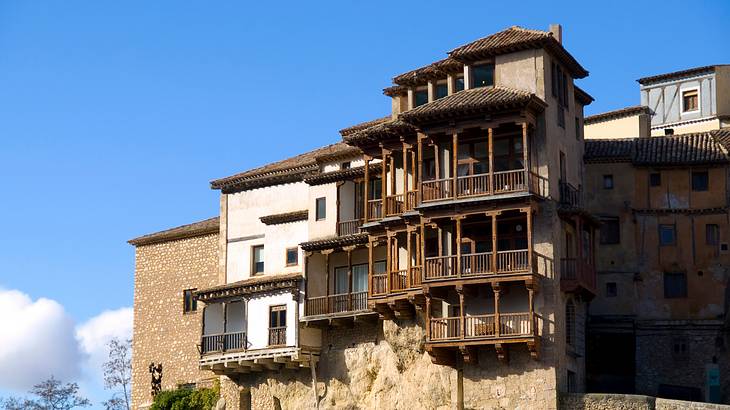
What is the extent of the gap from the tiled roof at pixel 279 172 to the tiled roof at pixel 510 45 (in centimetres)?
932

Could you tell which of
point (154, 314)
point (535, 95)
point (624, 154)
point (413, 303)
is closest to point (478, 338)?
point (413, 303)

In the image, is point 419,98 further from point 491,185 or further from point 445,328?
point 445,328

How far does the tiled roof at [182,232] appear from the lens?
7194 cm

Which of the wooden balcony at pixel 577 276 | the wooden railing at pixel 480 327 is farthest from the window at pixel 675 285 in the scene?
the wooden railing at pixel 480 327

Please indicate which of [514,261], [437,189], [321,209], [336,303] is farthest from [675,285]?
[321,209]

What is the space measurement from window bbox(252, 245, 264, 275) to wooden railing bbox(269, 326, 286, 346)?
4200 mm

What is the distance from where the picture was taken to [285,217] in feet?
216

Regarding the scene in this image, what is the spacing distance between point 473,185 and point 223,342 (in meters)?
16.9

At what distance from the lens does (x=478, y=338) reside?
5344 cm

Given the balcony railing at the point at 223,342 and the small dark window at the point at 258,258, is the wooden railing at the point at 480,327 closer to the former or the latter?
the balcony railing at the point at 223,342

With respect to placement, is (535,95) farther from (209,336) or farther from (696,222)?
(209,336)

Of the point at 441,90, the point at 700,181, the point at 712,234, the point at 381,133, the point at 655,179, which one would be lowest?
the point at 712,234

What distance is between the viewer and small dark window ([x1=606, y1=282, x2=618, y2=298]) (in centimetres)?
6162

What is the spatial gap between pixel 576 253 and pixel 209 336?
19.2 metres
